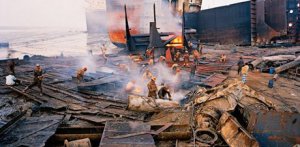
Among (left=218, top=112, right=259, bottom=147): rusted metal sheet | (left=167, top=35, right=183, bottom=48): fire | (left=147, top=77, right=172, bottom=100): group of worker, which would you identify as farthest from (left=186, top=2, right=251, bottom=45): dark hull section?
(left=218, top=112, right=259, bottom=147): rusted metal sheet

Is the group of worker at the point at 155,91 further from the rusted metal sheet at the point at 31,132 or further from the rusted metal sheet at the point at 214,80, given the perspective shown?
the rusted metal sheet at the point at 31,132

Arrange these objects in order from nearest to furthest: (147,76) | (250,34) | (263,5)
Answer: (147,76)
(263,5)
(250,34)

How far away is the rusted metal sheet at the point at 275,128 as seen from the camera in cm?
607

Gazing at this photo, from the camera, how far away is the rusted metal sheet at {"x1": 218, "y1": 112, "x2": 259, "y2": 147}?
6.19 meters

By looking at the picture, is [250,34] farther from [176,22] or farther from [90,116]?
[90,116]

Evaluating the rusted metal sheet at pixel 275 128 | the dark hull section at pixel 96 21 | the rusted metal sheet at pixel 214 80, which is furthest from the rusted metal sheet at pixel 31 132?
the dark hull section at pixel 96 21

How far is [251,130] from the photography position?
6.36 m

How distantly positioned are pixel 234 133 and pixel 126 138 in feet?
10.2

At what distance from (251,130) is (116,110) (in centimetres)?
517

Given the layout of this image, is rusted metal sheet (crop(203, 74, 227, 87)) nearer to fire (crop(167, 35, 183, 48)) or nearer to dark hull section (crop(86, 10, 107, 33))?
fire (crop(167, 35, 183, 48))

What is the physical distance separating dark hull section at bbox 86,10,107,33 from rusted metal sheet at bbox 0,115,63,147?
73210 mm

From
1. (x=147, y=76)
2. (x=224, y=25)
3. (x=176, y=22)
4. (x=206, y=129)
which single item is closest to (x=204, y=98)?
(x=206, y=129)

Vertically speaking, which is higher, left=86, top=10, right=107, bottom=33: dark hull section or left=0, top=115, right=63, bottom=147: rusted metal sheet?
left=86, top=10, right=107, bottom=33: dark hull section

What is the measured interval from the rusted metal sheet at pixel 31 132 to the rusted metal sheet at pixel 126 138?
64.0 inches
